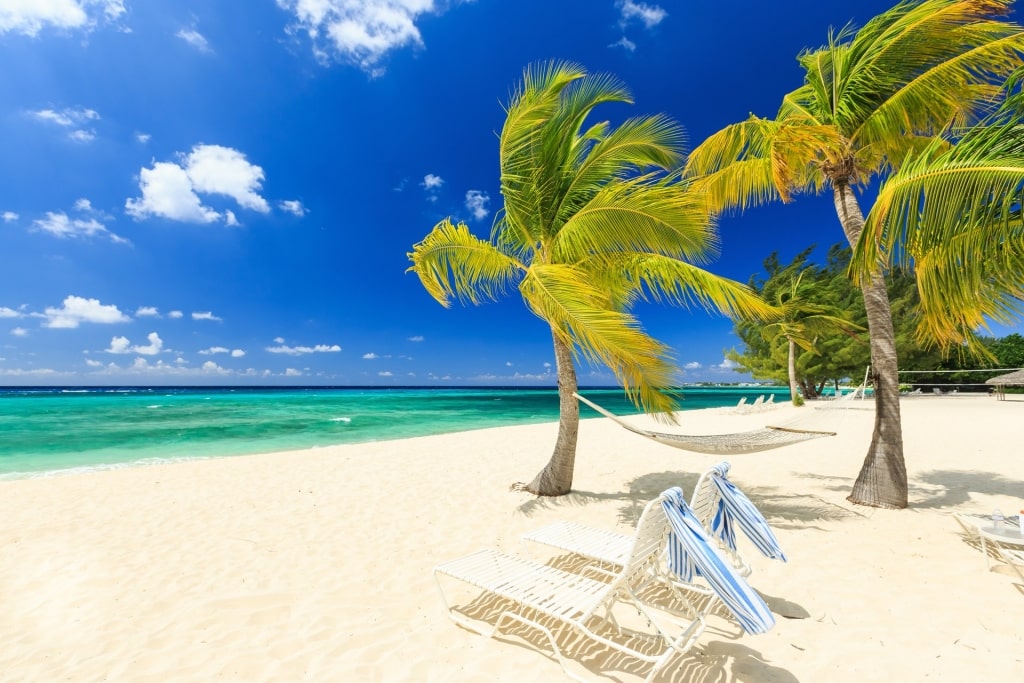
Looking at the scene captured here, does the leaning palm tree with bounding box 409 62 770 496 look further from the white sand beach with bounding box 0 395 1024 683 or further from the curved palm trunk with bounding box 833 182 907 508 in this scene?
the white sand beach with bounding box 0 395 1024 683

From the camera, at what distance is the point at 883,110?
4734 millimetres

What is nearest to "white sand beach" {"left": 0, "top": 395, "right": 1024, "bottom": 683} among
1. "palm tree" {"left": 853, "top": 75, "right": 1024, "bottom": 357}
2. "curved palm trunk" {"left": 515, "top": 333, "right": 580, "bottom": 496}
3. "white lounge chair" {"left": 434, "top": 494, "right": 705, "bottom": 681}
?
"white lounge chair" {"left": 434, "top": 494, "right": 705, "bottom": 681}

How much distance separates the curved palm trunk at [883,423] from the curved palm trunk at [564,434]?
3.16 meters

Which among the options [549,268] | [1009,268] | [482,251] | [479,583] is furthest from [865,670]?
[482,251]

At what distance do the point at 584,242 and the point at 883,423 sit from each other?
378 centimetres

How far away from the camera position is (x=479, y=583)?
8.47 feet

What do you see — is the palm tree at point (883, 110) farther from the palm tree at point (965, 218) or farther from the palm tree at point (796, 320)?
the palm tree at point (796, 320)

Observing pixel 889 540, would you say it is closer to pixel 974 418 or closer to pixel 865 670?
pixel 865 670

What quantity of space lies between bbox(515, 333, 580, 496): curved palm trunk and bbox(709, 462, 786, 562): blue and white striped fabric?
9.10ft

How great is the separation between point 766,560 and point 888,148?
16.0 ft

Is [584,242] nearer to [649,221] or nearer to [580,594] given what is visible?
[649,221]

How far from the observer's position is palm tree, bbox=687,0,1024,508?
4191 mm

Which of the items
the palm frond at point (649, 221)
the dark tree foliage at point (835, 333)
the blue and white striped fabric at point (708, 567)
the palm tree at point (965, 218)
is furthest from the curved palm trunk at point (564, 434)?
the dark tree foliage at point (835, 333)

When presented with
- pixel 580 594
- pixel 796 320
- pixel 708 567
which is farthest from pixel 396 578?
pixel 796 320
